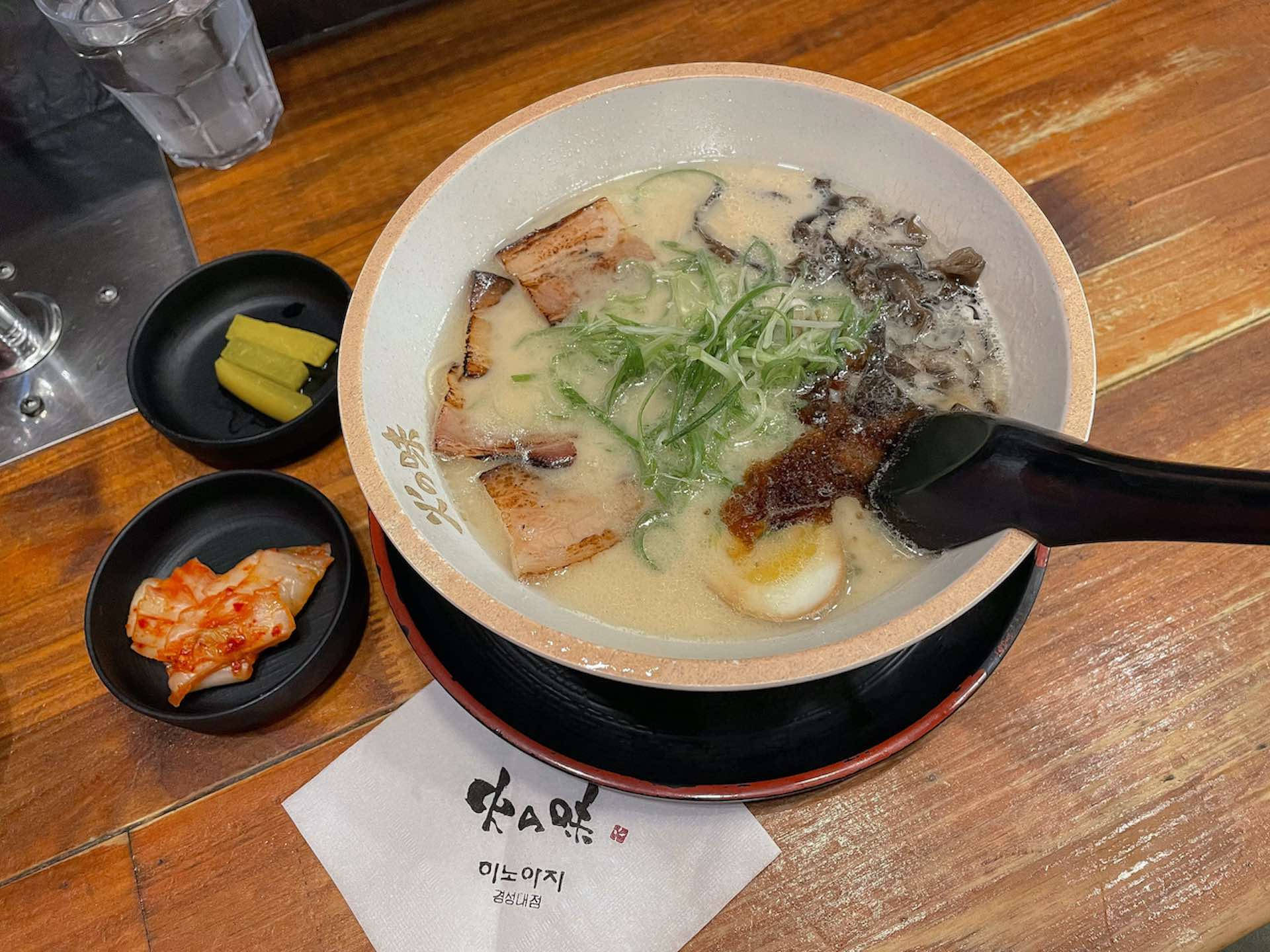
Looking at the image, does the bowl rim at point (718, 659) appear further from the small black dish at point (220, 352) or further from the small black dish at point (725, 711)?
the small black dish at point (220, 352)

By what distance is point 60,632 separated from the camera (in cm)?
160

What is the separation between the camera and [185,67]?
1.94m

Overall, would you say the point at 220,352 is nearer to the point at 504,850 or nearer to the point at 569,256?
the point at 569,256

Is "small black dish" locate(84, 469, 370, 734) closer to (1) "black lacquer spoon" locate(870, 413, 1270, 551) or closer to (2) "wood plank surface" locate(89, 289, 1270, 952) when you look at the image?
(2) "wood plank surface" locate(89, 289, 1270, 952)

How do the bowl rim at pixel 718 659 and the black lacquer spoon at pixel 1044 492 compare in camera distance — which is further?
the bowl rim at pixel 718 659

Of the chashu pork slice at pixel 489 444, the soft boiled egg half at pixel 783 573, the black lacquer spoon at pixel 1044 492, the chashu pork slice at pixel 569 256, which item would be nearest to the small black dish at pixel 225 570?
the chashu pork slice at pixel 489 444

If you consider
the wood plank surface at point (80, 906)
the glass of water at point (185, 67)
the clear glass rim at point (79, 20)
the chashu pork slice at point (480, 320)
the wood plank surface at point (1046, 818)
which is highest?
the clear glass rim at point (79, 20)

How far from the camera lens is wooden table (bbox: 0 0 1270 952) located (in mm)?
1272

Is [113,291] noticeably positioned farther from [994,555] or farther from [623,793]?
[994,555]

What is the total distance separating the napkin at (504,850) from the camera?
1.26m

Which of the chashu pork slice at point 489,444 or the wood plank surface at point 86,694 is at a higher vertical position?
the chashu pork slice at point 489,444

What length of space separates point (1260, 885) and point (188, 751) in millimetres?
1680

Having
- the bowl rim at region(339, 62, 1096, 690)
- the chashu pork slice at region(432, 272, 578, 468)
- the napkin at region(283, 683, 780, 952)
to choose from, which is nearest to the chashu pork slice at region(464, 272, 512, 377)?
the chashu pork slice at region(432, 272, 578, 468)

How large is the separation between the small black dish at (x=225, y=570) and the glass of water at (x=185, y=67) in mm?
992
